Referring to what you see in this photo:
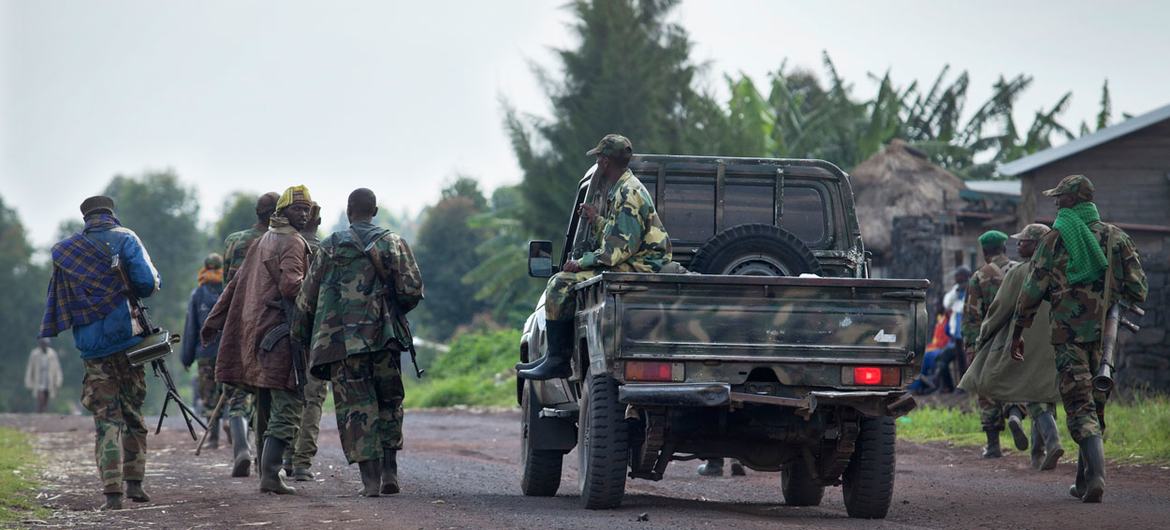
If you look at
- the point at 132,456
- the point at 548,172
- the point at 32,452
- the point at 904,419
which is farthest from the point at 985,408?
the point at 548,172

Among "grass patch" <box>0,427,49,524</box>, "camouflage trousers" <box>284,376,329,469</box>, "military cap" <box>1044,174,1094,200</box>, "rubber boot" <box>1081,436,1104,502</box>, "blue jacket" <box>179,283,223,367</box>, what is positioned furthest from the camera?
"blue jacket" <box>179,283,223,367</box>

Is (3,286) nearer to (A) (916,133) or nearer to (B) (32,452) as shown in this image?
(A) (916,133)

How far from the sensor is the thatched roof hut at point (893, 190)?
29.2 m

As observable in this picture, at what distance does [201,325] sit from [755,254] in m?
6.51

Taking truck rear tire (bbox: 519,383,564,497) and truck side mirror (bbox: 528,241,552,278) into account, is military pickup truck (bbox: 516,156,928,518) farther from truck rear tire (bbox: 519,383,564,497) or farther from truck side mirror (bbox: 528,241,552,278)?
truck side mirror (bbox: 528,241,552,278)

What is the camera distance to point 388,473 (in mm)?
9828

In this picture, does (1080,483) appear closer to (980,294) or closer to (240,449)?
(980,294)

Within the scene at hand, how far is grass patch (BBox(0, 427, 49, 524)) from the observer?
9241mm

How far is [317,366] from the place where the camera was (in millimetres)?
9805

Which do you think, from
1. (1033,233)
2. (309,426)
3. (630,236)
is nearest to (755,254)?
(630,236)

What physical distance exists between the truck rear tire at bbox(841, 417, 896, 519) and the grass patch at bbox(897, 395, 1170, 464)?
4.60m

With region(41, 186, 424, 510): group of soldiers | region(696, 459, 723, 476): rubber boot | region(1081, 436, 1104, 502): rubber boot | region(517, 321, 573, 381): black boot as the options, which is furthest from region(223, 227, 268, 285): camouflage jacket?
region(1081, 436, 1104, 502): rubber boot

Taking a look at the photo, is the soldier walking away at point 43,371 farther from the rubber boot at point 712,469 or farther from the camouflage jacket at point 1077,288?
the camouflage jacket at point 1077,288

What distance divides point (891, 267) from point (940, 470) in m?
13.7
